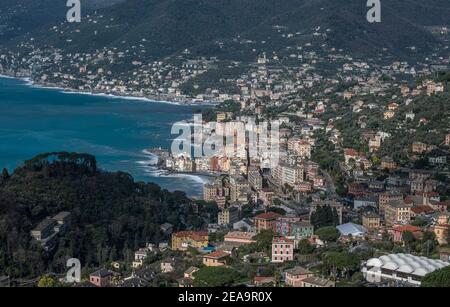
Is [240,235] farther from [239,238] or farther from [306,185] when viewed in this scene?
[306,185]

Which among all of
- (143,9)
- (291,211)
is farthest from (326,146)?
(143,9)

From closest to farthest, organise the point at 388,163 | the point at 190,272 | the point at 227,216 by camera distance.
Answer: the point at 190,272 < the point at 227,216 < the point at 388,163

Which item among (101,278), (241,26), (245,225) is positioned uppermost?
(241,26)

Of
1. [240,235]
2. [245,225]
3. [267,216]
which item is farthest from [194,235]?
[267,216]

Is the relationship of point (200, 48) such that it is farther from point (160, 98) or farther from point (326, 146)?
point (326, 146)

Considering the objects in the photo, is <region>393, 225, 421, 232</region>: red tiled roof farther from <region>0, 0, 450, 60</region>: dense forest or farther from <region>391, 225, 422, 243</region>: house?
<region>0, 0, 450, 60</region>: dense forest
